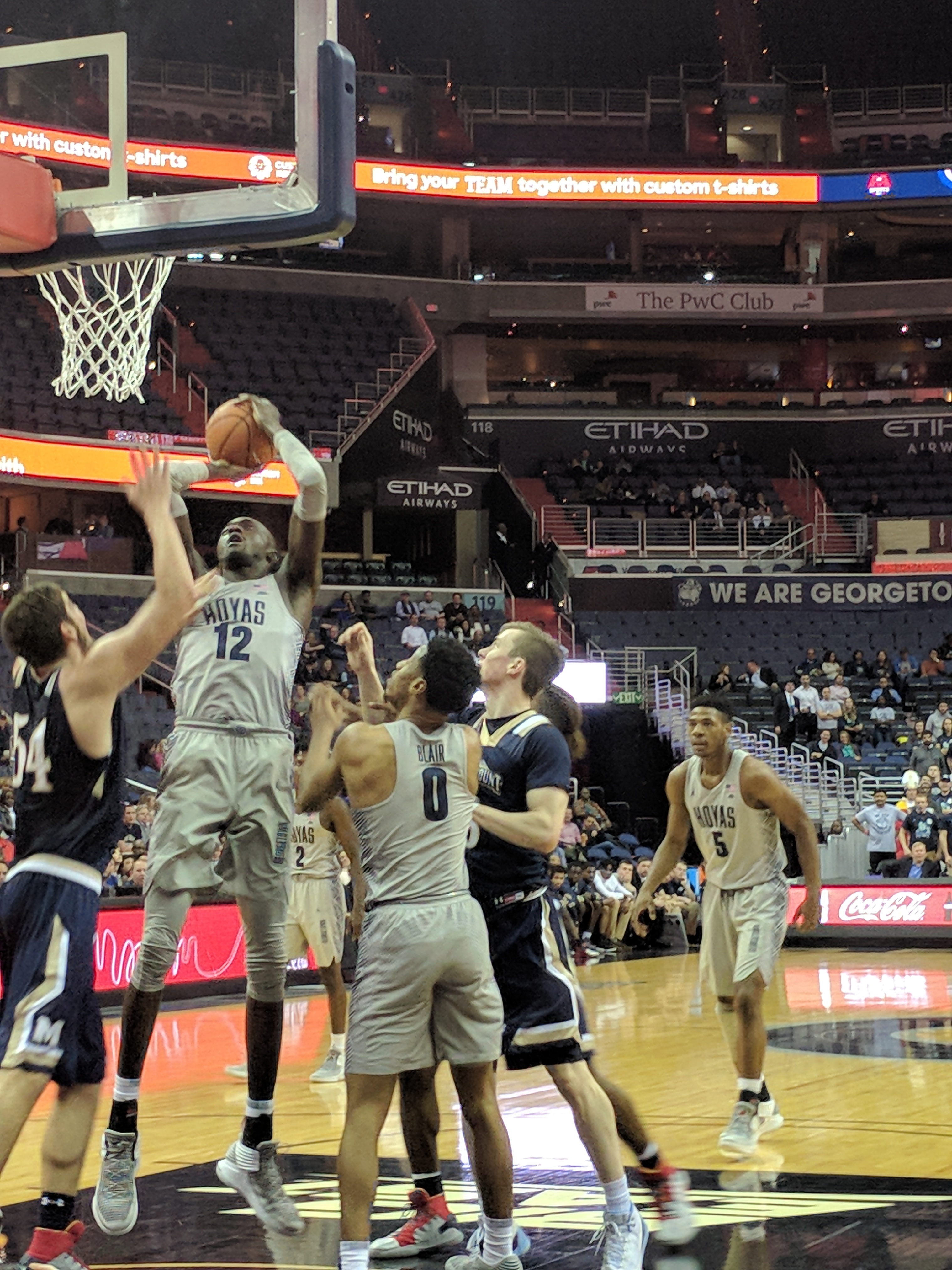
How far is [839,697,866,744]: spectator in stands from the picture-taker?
2486 cm

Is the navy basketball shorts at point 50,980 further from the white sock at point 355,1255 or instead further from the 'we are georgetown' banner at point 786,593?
the 'we are georgetown' banner at point 786,593

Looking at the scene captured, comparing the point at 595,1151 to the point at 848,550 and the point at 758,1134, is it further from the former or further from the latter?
the point at 848,550

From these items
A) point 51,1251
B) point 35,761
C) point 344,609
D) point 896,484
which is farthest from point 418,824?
point 896,484

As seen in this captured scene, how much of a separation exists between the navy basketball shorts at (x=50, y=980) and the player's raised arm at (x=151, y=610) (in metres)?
0.64

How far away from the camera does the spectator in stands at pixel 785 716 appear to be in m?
25.0

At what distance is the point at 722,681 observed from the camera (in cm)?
2544

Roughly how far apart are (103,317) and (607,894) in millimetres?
8798

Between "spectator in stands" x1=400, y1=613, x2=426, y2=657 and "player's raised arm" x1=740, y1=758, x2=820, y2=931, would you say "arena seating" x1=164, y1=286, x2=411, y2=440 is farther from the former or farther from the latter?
"player's raised arm" x1=740, y1=758, x2=820, y2=931

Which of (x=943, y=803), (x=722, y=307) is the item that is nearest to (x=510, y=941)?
(x=943, y=803)

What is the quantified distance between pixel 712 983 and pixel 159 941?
3555 millimetres

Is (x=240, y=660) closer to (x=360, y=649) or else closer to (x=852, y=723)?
(x=360, y=649)

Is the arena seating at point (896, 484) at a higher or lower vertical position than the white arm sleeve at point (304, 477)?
higher

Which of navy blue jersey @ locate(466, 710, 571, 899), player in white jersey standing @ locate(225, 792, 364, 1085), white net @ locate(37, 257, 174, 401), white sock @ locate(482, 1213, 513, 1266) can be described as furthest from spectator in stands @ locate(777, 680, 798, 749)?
white sock @ locate(482, 1213, 513, 1266)

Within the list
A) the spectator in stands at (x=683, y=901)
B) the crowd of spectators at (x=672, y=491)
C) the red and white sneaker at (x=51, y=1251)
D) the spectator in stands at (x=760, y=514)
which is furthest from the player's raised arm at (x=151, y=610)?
the spectator in stands at (x=760, y=514)
